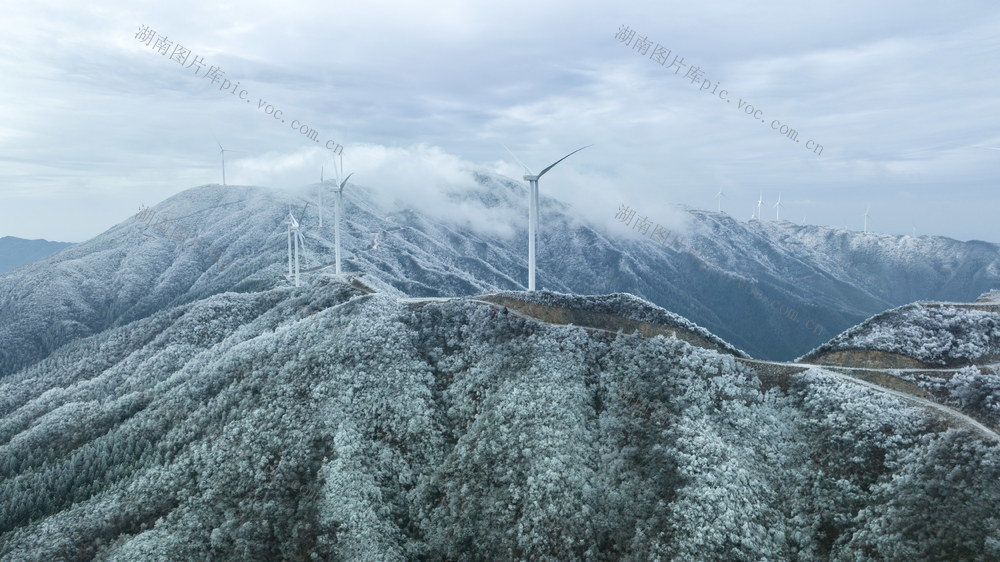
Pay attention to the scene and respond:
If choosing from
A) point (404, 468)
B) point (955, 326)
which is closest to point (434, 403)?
point (404, 468)

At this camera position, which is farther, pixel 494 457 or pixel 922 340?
pixel 922 340

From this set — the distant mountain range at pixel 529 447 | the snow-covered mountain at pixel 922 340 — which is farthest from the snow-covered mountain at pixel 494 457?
the snow-covered mountain at pixel 922 340

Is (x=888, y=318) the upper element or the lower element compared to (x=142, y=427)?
upper

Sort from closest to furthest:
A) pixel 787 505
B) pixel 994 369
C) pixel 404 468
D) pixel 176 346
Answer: pixel 787 505
pixel 994 369
pixel 404 468
pixel 176 346

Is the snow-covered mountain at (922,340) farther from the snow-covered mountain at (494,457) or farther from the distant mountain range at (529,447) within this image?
the snow-covered mountain at (494,457)

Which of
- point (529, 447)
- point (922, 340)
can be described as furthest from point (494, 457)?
point (922, 340)

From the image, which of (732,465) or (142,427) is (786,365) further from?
(142,427)

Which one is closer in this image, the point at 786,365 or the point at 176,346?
the point at 786,365

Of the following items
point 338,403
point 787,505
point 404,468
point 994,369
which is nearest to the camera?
point 787,505

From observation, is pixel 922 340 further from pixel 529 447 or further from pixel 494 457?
pixel 494 457
